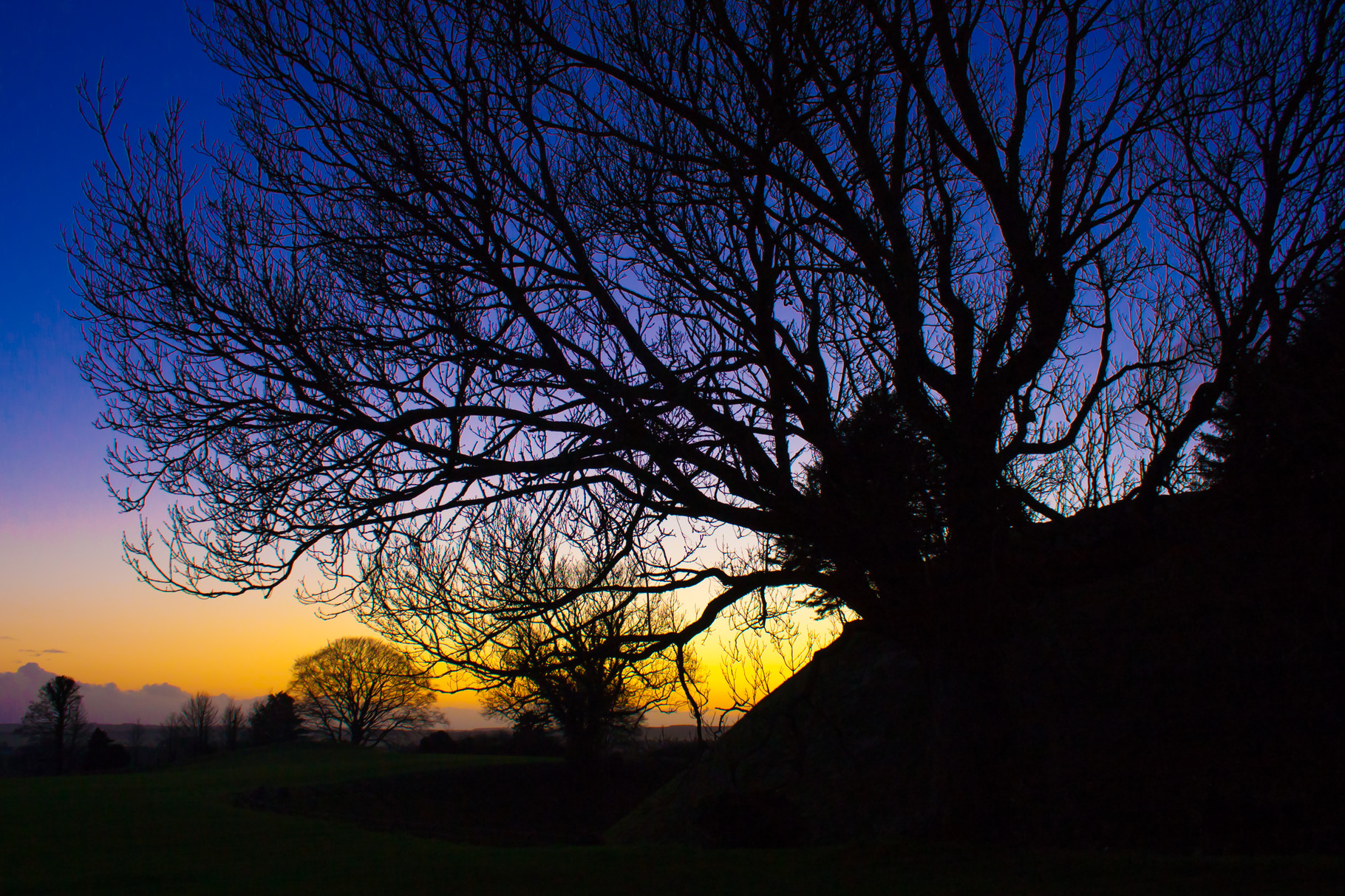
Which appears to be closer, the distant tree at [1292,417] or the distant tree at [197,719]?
the distant tree at [1292,417]

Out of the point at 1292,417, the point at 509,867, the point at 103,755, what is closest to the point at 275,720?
the point at 103,755

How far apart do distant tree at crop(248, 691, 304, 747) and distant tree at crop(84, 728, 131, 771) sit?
228 inches

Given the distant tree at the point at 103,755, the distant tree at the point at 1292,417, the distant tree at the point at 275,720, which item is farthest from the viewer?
the distant tree at the point at 275,720

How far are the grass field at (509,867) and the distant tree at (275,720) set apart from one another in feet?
103

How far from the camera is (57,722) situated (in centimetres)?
4091

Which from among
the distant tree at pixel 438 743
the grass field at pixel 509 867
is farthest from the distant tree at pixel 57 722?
the grass field at pixel 509 867

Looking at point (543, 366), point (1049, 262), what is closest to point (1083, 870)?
point (1049, 262)

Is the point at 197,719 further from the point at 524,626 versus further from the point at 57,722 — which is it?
the point at 524,626

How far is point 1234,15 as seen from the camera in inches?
246

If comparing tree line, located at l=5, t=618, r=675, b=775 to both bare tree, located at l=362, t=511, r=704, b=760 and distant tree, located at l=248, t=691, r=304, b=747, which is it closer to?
distant tree, located at l=248, t=691, r=304, b=747

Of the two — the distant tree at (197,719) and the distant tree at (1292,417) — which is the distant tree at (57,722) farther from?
the distant tree at (1292,417)

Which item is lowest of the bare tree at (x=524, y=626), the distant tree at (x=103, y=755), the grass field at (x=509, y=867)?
the distant tree at (x=103, y=755)

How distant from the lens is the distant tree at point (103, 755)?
118ft

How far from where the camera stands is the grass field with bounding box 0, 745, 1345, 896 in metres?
4.75
